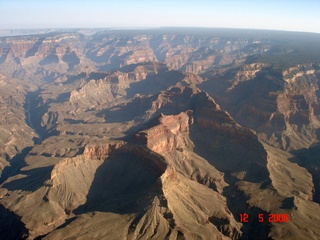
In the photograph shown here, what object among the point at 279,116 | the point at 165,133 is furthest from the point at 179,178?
the point at 279,116

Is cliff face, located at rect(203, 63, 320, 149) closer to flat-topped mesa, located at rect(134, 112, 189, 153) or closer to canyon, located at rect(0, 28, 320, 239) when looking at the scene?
canyon, located at rect(0, 28, 320, 239)

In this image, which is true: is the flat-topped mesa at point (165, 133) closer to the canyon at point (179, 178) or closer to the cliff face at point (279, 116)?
the canyon at point (179, 178)

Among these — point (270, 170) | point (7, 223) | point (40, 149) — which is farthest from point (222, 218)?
point (40, 149)

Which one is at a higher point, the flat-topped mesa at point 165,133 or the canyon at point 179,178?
the flat-topped mesa at point 165,133
